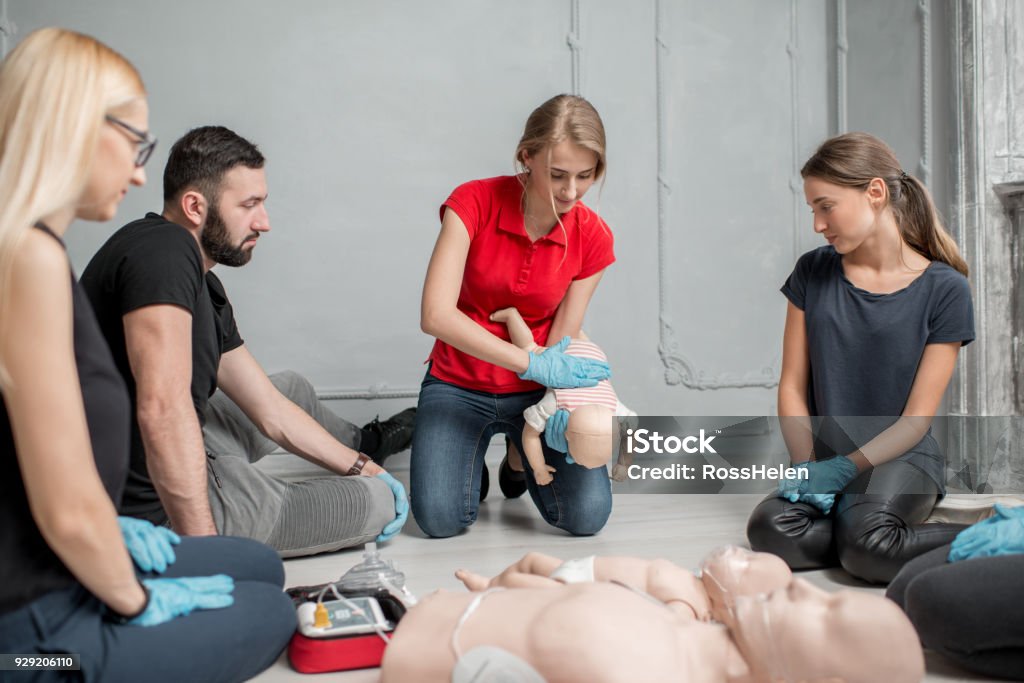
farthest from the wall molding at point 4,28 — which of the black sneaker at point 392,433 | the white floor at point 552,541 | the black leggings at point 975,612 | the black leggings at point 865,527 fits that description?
the black leggings at point 975,612

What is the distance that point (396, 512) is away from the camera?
2.47m

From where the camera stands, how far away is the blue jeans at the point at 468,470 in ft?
8.41

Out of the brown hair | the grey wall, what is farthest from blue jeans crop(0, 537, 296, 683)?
the grey wall

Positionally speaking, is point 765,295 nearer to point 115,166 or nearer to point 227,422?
point 227,422

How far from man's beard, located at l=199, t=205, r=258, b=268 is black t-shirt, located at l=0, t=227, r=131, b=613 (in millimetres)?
930

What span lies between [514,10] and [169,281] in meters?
2.72

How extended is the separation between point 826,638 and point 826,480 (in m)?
1.31

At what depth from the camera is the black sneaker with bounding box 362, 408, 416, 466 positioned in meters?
3.32

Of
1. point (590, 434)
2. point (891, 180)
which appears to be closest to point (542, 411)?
point (590, 434)

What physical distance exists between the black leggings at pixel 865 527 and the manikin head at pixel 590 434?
448 mm

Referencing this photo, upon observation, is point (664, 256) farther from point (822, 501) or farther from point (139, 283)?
point (139, 283)

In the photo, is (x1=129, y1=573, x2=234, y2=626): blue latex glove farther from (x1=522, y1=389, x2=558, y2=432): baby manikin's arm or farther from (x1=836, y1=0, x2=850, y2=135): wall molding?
(x1=836, y1=0, x2=850, y2=135): wall molding

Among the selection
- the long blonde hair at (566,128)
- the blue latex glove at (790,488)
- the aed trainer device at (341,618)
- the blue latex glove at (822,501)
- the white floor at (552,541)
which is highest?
the long blonde hair at (566,128)

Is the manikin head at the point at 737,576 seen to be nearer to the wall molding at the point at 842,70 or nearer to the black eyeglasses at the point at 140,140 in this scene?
the black eyeglasses at the point at 140,140
